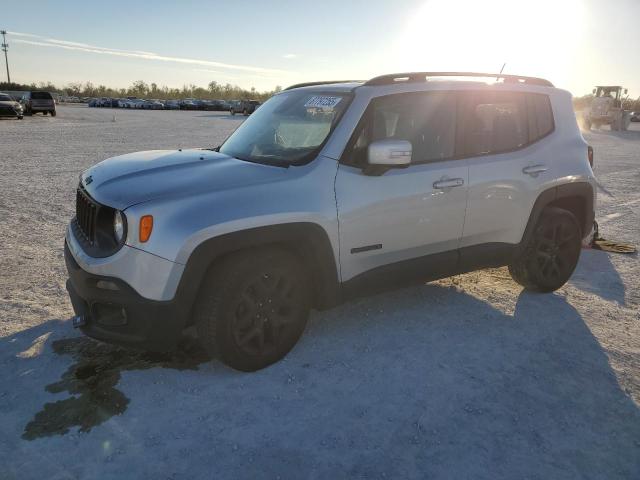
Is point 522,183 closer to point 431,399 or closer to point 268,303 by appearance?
point 431,399

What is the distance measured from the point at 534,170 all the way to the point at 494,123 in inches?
21.6

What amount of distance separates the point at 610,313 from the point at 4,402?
4.66m

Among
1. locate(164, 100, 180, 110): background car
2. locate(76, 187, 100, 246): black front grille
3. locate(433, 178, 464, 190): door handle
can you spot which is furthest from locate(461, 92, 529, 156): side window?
locate(164, 100, 180, 110): background car

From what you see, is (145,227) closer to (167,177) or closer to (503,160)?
(167,177)

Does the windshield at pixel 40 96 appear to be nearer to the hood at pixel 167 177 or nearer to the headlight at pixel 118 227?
the hood at pixel 167 177

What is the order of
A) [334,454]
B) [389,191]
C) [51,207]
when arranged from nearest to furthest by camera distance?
1. [334,454]
2. [389,191]
3. [51,207]

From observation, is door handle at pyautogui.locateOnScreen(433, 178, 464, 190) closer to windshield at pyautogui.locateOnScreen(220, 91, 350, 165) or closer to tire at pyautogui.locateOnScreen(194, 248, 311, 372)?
windshield at pyautogui.locateOnScreen(220, 91, 350, 165)

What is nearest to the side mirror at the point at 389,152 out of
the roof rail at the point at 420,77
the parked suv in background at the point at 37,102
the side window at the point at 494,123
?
the roof rail at the point at 420,77

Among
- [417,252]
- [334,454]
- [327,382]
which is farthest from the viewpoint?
[417,252]

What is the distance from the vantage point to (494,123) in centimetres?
434

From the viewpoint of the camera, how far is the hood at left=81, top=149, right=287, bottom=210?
3094mm

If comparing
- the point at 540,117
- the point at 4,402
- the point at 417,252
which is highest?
the point at 540,117

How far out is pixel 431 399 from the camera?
10.3 ft

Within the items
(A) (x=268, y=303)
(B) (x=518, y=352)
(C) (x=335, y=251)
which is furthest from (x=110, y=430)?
(B) (x=518, y=352)
